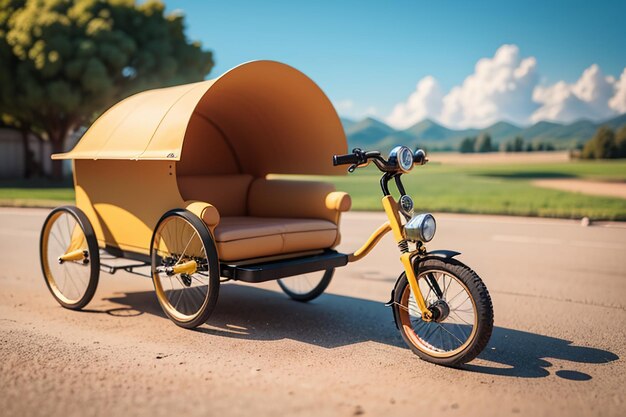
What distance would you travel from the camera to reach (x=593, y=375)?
417 centimetres

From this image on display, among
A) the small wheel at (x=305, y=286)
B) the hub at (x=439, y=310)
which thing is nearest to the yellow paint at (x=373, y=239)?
the hub at (x=439, y=310)

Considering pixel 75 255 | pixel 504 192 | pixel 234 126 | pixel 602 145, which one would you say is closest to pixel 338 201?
pixel 234 126

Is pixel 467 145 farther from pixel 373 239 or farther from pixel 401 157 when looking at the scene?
pixel 401 157

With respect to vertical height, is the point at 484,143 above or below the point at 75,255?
above

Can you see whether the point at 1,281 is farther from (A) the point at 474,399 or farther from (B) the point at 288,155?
(A) the point at 474,399

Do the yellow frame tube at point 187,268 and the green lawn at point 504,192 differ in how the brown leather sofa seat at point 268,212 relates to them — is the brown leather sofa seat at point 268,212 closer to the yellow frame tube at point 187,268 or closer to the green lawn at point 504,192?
the yellow frame tube at point 187,268

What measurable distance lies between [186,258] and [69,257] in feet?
4.45

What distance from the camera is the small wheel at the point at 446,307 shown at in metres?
4.07

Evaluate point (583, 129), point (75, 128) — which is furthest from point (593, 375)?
point (75, 128)

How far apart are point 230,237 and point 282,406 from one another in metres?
Answer: 1.76

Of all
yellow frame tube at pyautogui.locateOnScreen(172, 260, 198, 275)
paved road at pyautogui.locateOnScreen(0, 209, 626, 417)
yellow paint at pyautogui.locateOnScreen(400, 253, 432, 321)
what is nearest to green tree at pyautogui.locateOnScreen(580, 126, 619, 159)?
paved road at pyautogui.locateOnScreen(0, 209, 626, 417)

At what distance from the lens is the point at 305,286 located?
21.2 feet

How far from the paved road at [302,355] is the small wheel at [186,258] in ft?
0.66

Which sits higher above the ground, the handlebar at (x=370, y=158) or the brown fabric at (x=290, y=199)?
the handlebar at (x=370, y=158)
